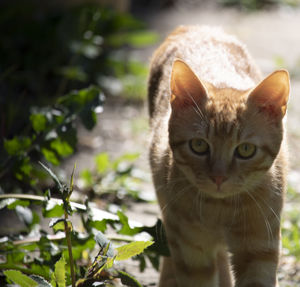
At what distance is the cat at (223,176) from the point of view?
281 cm

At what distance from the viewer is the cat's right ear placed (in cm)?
291

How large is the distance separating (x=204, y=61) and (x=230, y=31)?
12.0 ft

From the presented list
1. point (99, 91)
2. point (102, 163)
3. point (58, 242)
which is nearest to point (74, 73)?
point (102, 163)

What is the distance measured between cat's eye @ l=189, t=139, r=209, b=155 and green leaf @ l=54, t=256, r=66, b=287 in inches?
30.2

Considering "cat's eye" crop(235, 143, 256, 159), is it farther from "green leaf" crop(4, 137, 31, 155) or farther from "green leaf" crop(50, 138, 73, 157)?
"green leaf" crop(4, 137, 31, 155)

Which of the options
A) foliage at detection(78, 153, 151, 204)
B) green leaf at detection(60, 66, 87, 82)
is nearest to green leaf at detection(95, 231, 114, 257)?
foliage at detection(78, 153, 151, 204)

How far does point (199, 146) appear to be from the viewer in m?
2.88

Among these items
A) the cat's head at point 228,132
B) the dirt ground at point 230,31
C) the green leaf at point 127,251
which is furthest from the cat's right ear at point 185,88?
the dirt ground at point 230,31

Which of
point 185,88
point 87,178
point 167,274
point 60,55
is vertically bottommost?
point 167,274

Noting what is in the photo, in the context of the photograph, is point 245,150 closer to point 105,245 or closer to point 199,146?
point 199,146

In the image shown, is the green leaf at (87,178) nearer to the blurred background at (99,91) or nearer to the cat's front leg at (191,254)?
the blurred background at (99,91)

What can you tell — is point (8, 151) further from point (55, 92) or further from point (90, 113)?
point (55, 92)

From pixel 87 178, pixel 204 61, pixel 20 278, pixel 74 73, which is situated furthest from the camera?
pixel 74 73

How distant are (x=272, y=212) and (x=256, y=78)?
101 centimetres
